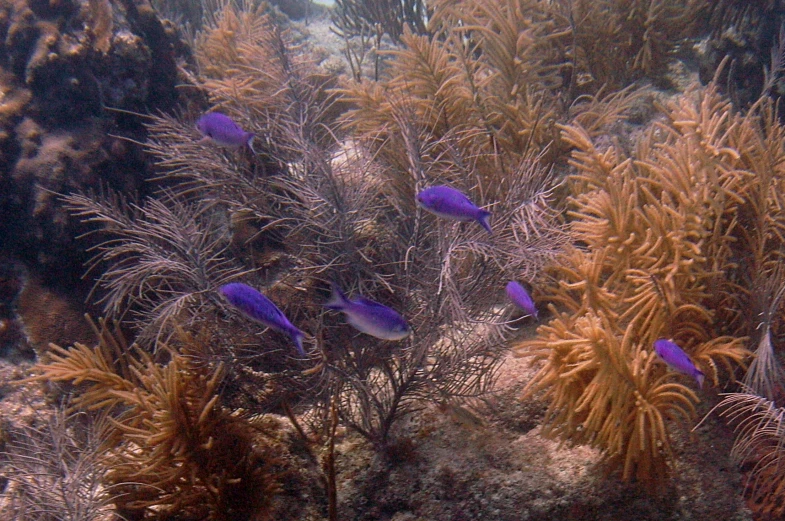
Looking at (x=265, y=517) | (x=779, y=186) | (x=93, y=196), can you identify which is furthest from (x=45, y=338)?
(x=779, y=186)

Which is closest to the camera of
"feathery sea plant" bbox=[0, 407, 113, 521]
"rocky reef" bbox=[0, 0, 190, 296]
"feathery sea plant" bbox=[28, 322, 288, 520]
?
"feathery sea plant" bbox=[0, 407, 113, 521]

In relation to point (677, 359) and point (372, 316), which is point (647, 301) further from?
point (372, 316)

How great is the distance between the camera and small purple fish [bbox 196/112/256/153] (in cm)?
280

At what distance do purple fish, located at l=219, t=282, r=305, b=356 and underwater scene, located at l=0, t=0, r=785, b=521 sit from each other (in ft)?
0.04

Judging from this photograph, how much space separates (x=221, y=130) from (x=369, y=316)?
1.63m

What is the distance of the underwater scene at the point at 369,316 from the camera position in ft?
8.29

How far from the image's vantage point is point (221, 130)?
2.83m

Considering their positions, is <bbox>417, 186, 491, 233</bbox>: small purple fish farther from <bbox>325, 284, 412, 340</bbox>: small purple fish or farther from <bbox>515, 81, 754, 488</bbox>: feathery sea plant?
<bbox>515, 81, 754, 488</bbox>: feathery sea plant

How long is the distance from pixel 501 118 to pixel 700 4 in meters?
2.81

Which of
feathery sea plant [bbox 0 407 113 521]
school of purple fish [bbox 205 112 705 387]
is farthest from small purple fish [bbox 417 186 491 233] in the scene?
feathery sea plant [bbox 0 407 113 521]

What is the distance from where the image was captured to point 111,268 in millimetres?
3279

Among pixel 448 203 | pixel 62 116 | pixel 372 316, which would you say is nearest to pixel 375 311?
pixel 372 316

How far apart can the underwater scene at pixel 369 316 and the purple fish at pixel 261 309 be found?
0.01 metres

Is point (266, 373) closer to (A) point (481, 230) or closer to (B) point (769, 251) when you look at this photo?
(A) point (481, 230)
